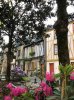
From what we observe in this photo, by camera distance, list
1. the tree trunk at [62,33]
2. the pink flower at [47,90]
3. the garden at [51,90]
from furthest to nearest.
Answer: the tree trunk at [62,33] → the pink flower at [47,90] → the garden at [51,90]

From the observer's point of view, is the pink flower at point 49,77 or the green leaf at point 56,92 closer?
the green leaf at point 56,92

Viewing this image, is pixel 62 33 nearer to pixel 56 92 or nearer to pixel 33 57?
pixel 56 92

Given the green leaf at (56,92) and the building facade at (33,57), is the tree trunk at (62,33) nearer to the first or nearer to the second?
the green leaf at (56,92)

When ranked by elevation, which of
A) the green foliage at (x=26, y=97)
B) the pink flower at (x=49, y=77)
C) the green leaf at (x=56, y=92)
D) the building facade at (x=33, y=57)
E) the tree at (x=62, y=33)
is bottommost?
the green foliage at (x=26, y=97)

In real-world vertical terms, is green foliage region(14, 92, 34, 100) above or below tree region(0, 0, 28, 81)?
below

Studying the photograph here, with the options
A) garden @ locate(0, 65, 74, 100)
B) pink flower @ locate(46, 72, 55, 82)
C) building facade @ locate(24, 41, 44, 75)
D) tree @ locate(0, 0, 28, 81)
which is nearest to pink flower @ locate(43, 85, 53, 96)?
garden @ locate(0, 65, 74, 100)

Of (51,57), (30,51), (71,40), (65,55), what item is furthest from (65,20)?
(30,51)

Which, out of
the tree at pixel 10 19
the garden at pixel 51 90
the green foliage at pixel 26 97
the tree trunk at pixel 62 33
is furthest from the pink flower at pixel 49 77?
the tree at pixel 10 19

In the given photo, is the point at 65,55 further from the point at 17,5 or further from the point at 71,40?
the point at 71,40

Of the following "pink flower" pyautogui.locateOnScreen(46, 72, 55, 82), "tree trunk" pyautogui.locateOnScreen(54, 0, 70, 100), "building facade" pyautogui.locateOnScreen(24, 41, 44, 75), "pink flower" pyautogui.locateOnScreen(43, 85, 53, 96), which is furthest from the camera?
"building facade" pyautogui.locateOnScreen(24, 41, 44, 75)

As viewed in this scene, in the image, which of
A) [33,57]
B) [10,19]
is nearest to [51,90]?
[10,19]

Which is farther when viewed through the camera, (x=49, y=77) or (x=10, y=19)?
(x=10, y=19)

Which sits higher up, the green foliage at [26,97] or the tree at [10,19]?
the tree at [10,19]

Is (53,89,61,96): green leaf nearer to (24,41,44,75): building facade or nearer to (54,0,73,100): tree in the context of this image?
(54,0,73,100): tree
